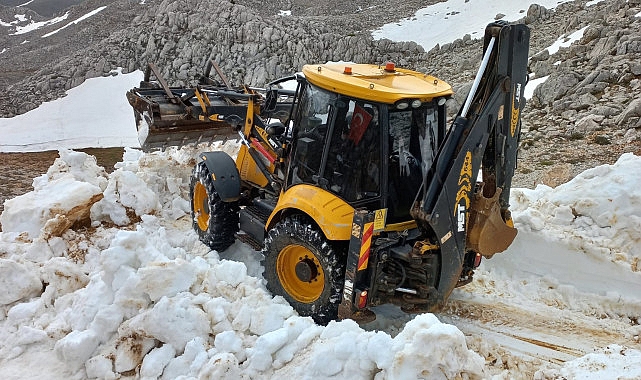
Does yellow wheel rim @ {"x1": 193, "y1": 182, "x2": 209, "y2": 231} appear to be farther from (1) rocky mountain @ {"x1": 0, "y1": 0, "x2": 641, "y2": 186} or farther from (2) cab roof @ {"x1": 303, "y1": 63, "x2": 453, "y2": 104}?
(1) rocky mountain @ {"x1": 0, "y1": 0, "x2": 641, "y2": 186}

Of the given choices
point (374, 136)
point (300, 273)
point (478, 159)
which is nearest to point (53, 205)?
point (300, 273)

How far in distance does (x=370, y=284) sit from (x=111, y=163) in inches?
531

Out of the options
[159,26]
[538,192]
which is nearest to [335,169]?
[538,192]

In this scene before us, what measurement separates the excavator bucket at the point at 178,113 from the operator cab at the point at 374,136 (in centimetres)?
232

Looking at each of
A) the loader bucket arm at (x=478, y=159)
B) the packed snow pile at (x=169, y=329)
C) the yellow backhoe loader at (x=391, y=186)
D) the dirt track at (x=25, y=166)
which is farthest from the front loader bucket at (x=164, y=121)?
the dirt track at (x=25, y=166)

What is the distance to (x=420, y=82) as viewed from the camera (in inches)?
189

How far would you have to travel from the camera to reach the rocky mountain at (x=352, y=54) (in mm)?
11188

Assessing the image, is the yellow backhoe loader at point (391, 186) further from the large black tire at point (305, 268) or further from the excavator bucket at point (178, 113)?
the excavator bucket at point (178, 113)

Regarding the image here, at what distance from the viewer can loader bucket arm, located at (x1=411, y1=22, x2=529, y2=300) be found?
406 centimetres

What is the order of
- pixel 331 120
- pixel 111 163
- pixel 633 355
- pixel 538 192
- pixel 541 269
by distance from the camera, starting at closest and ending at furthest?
pixel 633 355 → pixel 331 120 → pixel 541 269 → pixel 538 192 → pixel 111 163

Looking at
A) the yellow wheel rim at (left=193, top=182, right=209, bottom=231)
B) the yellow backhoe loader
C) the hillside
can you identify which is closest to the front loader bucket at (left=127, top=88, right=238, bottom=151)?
the hillside

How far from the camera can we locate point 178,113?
723 cm

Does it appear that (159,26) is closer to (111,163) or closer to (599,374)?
(111,163)

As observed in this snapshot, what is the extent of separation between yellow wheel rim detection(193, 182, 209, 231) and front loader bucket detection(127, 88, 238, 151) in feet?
3.22
